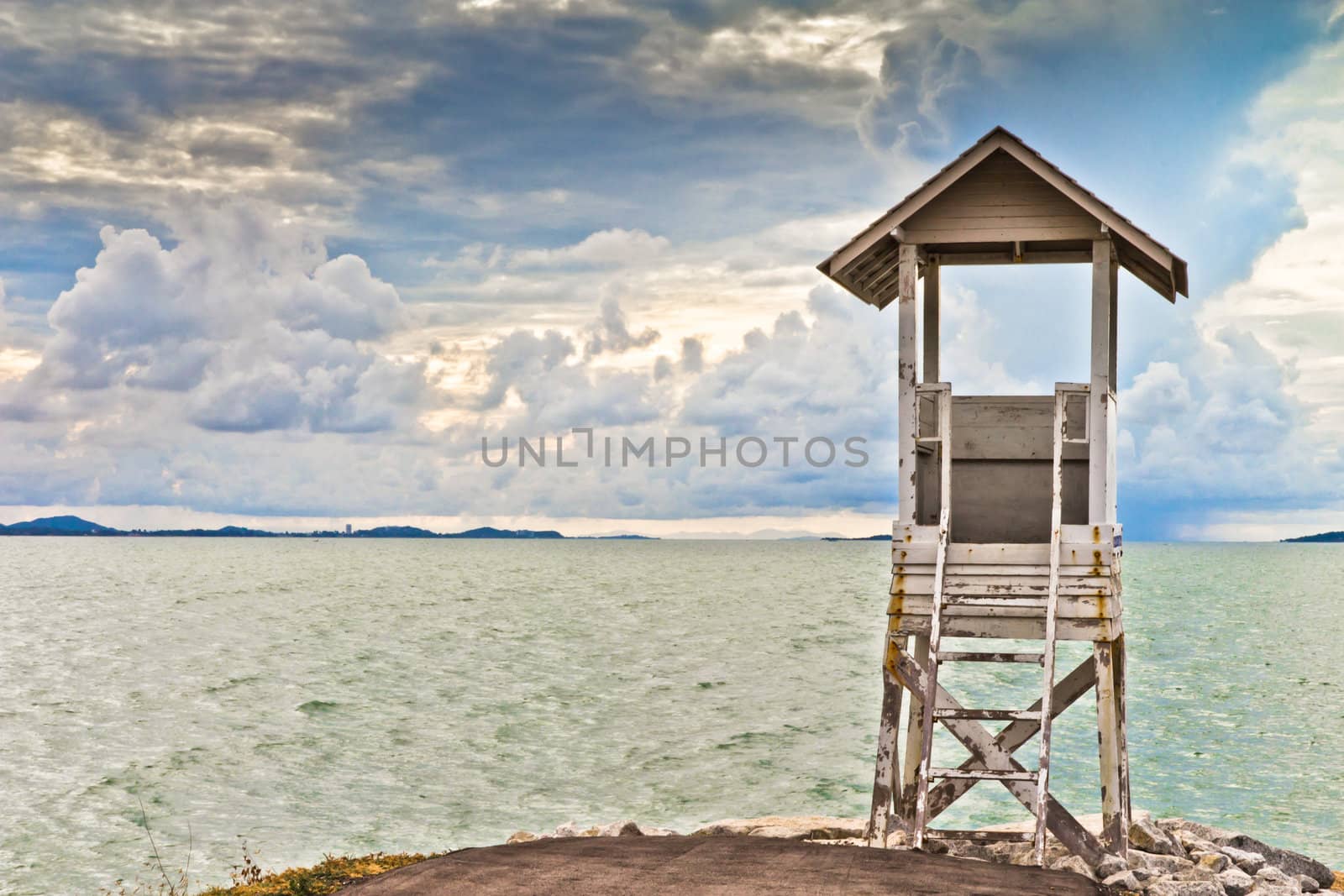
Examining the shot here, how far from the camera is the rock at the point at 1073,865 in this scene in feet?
41.2

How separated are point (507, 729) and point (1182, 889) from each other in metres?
23.2

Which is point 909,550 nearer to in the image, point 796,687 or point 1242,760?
point 1242,760

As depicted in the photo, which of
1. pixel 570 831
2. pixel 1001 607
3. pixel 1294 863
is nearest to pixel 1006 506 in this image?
pixel 1001 607

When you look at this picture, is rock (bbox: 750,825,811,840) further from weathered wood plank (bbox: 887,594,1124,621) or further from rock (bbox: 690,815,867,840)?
weathered wood plank (bbox: 887,594,1124,621)

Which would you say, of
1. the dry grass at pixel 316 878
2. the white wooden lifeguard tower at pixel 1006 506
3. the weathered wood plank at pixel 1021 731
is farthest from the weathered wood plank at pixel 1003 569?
the dry grass at pixel 316 878

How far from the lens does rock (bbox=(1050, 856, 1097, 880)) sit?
41.2 ft

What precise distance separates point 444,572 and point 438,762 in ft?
402

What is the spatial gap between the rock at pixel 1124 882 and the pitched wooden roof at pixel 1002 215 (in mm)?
6594

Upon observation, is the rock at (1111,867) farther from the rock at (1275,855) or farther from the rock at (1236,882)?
the rock at (1275,855)

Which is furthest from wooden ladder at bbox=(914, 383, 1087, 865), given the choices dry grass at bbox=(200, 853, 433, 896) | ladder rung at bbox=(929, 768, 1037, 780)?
dry grass at bbox=(200, 853, 433, 896)

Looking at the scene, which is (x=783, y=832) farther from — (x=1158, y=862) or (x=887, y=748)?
(x=1158, y=862)

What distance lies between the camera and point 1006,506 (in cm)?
1485

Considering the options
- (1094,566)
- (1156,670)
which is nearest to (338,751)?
(1094,566)

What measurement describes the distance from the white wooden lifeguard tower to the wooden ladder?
27 millimetres
